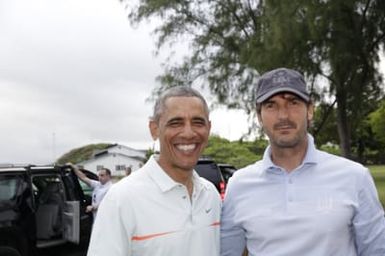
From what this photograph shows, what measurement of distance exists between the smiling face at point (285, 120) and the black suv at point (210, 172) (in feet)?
32.9

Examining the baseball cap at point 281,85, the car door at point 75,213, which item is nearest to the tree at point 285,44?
the car door at point 75,213

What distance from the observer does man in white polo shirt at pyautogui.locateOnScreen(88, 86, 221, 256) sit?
2.46 metres

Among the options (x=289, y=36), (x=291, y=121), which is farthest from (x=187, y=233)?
(x=289, y=36)

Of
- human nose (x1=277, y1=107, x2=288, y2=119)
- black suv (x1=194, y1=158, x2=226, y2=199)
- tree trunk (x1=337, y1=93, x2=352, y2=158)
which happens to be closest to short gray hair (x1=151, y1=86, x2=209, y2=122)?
human nose (x1=277, y1=107, x2=288, y2=119)

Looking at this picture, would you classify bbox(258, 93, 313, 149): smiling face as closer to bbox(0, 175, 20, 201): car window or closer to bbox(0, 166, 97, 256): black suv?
bbox(0, 166, 97, 256): black suv

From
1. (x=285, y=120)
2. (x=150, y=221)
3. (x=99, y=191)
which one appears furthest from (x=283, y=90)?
(x=99, y=191)

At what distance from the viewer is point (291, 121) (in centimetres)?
280

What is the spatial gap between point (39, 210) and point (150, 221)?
21.7 ft

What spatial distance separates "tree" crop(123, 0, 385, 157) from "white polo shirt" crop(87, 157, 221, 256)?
54.5 ft

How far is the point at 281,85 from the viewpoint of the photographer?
2.81m

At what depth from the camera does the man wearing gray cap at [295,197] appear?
8.69 feet

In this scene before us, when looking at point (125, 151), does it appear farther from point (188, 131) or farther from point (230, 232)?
point (188, 131)

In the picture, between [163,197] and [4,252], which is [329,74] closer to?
[4,252]

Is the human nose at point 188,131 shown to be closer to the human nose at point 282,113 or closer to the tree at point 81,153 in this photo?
the human nose at point 282,113
